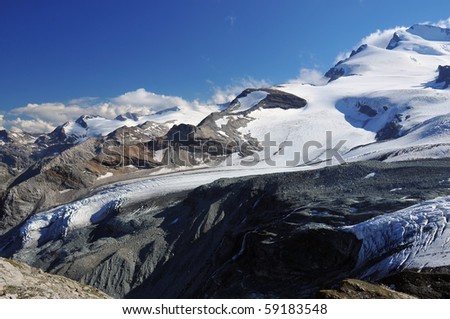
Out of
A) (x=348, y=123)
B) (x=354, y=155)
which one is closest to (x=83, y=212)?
(x=354, y=155)

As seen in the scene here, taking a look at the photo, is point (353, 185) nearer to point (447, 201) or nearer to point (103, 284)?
point (447, 201)

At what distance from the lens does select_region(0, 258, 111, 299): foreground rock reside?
40.3 feet

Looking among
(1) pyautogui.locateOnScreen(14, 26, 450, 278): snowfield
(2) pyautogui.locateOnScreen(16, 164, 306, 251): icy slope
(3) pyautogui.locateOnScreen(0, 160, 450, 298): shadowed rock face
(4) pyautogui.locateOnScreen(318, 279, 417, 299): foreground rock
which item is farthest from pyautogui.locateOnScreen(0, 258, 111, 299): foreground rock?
(2) pyautogui.locateOnScreen(16, 164, 306, 251): icy slope

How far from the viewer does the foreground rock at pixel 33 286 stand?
12281mm

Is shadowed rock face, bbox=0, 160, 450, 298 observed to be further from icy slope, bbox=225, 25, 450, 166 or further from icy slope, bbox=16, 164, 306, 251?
icy slope, bbox=225, 25, 450, 166

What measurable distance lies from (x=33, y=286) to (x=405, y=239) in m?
16.9

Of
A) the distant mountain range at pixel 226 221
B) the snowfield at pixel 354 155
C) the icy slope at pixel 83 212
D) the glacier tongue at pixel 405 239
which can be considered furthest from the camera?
the icy slope at pixel 83 212

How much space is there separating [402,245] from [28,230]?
51.2 m

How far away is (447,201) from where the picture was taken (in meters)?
24.2

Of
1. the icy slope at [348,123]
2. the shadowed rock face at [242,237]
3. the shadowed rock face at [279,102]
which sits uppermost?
the shadowed rock face at [279,102]

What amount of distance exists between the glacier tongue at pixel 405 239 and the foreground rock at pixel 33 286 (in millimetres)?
12501

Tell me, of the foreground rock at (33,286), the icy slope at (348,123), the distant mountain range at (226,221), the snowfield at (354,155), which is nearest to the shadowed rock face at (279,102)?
the snowfield at (354,155)

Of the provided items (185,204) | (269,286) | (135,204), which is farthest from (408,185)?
(135,204)

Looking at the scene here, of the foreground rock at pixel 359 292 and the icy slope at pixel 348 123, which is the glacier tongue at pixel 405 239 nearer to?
the foreground rock at pixel 359 292
